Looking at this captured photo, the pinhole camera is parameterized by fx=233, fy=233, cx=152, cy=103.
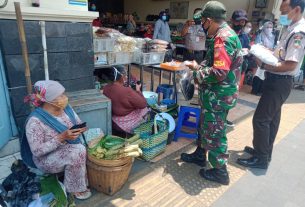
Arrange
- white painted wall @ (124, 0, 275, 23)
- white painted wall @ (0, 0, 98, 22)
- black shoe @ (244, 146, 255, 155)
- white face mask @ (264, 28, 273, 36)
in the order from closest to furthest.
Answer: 1. white painted wall @ (0, 0, 98, 22)
2. black shoe @ (244, 146, 255, 155)
3. white face mask @ (264, 28, 273, 36)
4. white painted wall @ (124, 0, 275, 23)

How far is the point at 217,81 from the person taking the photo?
2248 millimetres

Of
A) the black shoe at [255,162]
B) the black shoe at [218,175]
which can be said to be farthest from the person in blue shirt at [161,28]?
the black shoe at [218,175]

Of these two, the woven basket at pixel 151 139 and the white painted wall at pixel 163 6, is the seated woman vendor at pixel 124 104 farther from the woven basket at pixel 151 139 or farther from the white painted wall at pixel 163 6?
the white painted wall at pixel 163 6

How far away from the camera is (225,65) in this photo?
2.13m

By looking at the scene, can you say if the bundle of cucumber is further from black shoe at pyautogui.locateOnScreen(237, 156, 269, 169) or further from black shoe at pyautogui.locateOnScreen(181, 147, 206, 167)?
black shoe at pyautogui.locateOnScreen(237, 156, 269, 169)

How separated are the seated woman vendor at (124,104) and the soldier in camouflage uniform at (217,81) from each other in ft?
2.82

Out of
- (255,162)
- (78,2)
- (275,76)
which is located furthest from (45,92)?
(255,162)

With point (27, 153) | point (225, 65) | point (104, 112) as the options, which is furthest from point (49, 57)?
point (225, 65)

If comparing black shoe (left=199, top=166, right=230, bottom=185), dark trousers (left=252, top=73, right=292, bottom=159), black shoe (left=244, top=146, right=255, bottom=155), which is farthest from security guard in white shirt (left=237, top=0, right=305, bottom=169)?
black shoe (left=199, top=166, right=230, bottom=185)

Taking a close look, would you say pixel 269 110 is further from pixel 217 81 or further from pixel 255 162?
pixel 217 81

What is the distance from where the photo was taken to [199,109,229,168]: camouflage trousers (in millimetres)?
2434

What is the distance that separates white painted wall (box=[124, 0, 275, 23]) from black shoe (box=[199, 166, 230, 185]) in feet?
22.7

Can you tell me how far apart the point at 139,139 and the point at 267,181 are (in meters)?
1.55

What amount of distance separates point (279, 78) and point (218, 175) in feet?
4.11
